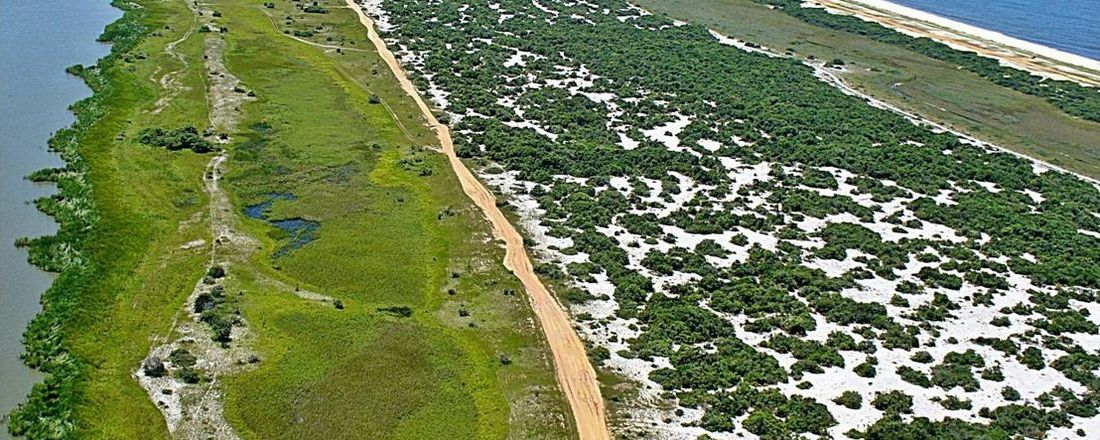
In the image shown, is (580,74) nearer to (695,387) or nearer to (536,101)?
(536,101)

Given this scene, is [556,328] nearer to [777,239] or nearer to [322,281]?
[322,281]

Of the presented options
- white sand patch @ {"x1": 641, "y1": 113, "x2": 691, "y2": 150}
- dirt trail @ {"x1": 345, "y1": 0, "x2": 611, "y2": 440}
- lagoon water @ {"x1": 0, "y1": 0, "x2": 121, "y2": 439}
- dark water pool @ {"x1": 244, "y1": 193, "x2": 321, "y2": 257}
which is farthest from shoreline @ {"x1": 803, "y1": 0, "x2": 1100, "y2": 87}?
lagoon water @ {"x1": 0, "y1": 0, "x2": 121, "y2": 439}

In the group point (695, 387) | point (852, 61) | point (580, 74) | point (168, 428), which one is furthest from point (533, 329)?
point (852, 61)

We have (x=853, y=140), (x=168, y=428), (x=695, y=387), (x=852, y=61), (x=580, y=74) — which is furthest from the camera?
(x=852, y=61)

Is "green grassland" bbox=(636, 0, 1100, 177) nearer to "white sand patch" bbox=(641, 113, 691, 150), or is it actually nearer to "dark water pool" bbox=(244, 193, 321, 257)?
"white sand patch" bbox=(641, 113, 691, 150)

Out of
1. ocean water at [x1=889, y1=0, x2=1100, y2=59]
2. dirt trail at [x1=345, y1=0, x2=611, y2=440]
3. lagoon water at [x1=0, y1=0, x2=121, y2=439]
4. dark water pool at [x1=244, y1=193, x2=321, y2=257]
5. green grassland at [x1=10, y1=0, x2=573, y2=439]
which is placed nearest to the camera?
green grassland at [x1=10, y1=0, x2=573, y2=439]

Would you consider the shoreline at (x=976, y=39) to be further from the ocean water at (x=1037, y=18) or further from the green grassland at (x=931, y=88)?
the green grassland at (x=931, y=88)
